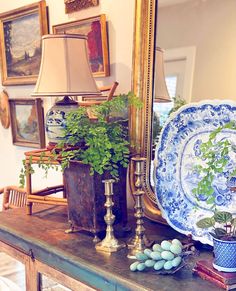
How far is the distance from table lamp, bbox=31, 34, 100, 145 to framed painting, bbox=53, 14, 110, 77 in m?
0.26

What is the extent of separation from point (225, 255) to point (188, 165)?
0.36 metres

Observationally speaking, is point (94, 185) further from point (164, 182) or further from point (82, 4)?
→ point (82, 4)

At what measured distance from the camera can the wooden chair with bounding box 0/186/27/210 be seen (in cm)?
222

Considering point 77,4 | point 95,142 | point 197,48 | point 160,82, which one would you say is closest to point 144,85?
point 160,82

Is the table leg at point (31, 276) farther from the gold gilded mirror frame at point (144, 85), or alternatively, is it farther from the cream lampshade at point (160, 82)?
the cream lampshade at point (160, 82)

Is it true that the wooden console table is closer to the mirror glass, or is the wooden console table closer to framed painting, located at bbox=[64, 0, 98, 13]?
the mirror glass

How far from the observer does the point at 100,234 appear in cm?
132

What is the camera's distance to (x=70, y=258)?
119cm

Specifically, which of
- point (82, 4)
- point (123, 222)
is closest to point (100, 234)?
point (123, 222)

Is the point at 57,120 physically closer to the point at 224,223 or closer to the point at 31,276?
the point at 31,276

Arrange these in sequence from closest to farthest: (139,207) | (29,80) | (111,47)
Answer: (139,207), (111,47), (29,80)

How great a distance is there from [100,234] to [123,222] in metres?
0.12

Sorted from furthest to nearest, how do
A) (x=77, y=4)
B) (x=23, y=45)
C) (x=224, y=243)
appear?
(x=23, y=45) → (x=77, y=4) → (x=224, y=243)

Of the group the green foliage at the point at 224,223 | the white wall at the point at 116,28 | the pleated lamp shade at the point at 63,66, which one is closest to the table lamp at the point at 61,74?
the pleated lamp shade at the point at 63,66
